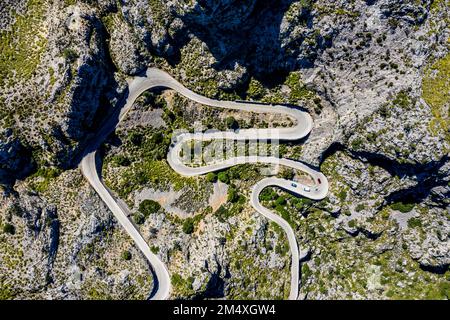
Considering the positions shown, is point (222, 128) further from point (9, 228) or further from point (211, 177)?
point (9, 228)

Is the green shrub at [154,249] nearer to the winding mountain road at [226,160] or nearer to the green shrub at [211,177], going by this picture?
the winding mountain road at [226,160]

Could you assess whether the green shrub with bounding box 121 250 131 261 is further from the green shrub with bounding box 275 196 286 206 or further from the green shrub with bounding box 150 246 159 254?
the green shrub with bounding box 275 196 286 206

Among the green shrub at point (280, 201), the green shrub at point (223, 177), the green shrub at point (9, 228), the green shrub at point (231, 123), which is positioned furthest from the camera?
the green shrub at point (280, 201)

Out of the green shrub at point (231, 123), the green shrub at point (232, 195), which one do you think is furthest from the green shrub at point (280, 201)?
the green shrub at point (231, 123)

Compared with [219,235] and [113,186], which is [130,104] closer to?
[113,186]

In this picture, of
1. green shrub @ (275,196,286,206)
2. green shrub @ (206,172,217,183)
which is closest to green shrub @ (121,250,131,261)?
green shrub @ (206,172,217,183)

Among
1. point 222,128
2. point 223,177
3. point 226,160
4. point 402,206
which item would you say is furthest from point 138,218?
point 402,206
